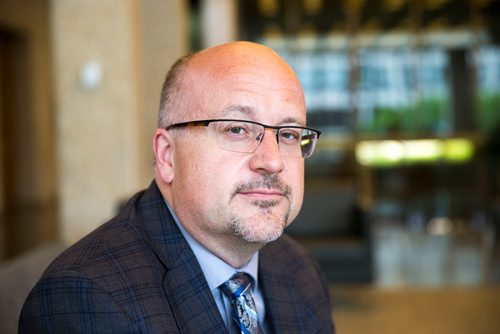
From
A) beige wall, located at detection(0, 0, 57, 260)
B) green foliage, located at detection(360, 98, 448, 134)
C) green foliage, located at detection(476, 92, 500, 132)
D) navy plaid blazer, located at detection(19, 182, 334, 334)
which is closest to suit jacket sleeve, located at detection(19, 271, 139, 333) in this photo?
navy plaid blazer, located at detection(19, 182, 334, 334)

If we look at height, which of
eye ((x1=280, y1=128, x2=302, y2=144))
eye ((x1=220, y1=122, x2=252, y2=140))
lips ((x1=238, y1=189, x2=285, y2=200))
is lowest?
lips ((x1=238, y1=189, x2=285, y2=200))

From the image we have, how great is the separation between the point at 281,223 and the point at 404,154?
34.0ft

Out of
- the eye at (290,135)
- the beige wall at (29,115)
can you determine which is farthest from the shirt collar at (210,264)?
the beige wall at (29,115)

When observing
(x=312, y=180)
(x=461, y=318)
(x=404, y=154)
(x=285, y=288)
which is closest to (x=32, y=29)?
(x=312, y=180)

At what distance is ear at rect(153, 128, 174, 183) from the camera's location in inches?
53.1

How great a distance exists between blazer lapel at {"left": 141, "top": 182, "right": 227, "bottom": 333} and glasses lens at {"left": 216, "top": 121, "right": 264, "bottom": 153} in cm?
22

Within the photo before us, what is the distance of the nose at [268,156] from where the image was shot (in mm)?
1234

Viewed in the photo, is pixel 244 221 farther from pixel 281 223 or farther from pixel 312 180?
pixel 312 180

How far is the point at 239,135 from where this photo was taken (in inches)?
49.5

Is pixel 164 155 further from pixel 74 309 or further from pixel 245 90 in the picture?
pixel 74 309

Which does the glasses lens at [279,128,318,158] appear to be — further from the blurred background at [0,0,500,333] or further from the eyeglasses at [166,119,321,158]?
the blurred background at [0,0,500,333]

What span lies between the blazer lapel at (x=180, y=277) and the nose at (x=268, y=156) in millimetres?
235

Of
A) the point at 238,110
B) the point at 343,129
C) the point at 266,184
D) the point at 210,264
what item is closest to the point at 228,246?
the point at 210,264

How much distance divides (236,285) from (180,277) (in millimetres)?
131
